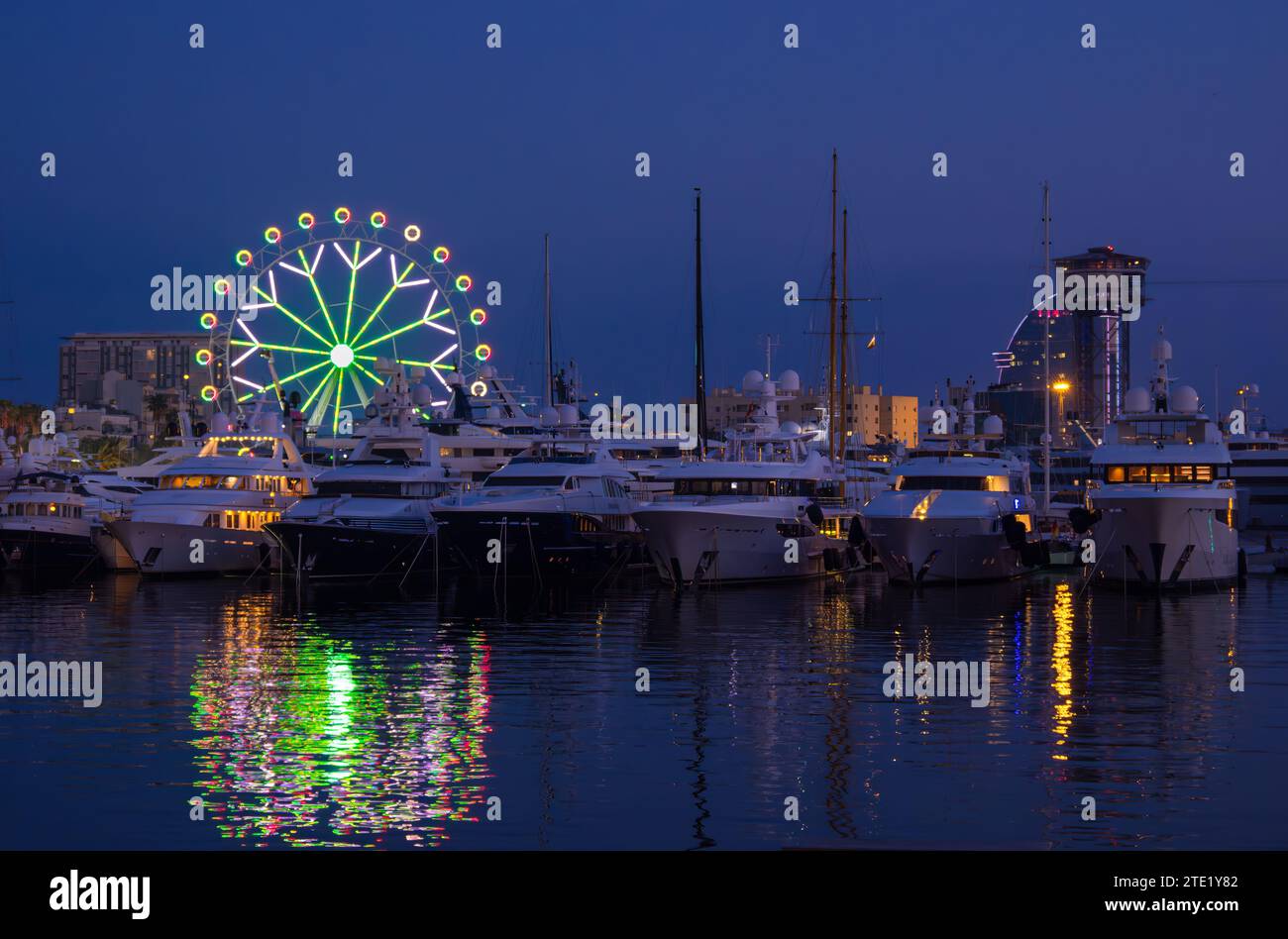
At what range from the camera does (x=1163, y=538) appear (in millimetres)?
45844

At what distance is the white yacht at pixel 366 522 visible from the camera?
172ft

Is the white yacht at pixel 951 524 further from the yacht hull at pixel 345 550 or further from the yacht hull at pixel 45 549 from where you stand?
the yacht hull at pixel 45 549

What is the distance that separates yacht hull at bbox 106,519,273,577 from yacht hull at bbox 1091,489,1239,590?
2747cm

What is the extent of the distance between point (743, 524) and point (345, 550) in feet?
42.5

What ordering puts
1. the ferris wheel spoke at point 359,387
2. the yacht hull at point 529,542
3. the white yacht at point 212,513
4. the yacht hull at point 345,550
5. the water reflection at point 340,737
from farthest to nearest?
the ferris wheel spoke at point 359,387 → the white yacht at point 212,513 → the yacht hull at point 345,550 → the yacht hull at point 529,542 → the water reflection at point 340,737

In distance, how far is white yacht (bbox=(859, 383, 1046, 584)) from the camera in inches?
1902

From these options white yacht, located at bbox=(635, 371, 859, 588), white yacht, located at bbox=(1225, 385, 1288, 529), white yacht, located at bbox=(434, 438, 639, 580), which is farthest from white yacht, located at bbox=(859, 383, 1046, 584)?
white yacht, located at bbox=(1225, 385, 1288, 529)

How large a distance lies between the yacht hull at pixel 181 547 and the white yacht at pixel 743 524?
1461cm

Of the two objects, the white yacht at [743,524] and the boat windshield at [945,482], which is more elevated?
the boat windshield at [945,482]

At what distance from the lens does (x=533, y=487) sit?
176 feet

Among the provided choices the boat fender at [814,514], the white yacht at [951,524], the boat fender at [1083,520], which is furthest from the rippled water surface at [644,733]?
the boat fender at [814,514]

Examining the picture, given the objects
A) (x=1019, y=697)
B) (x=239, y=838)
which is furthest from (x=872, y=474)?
(x=239, y=838)

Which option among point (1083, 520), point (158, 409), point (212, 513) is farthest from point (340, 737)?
point (158, 409)
